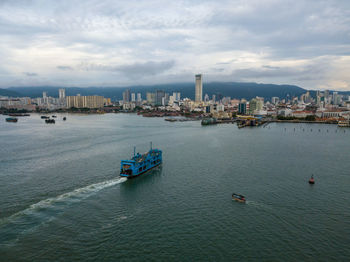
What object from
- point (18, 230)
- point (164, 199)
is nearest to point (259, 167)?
point (164, 199)

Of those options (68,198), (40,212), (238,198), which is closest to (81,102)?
(68,198)

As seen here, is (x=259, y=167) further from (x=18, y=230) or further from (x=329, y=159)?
(x=18, y=230)

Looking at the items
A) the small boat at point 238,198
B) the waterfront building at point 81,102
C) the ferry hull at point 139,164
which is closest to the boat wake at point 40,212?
the ferry hull at point 139,164

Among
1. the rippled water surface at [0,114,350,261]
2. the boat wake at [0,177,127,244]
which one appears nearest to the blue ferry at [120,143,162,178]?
the rippled water surface at [0,114,350,261]

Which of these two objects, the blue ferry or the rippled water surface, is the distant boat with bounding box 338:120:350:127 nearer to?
the rippled water surface

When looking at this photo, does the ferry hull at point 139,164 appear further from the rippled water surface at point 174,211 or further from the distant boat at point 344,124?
the distant boat at point 344,124

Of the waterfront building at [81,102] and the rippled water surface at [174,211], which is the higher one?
the waterfront building at [81,102]

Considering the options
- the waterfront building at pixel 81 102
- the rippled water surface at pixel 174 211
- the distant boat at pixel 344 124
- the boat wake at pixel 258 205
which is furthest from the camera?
the waterfront building at pixel 81 102
